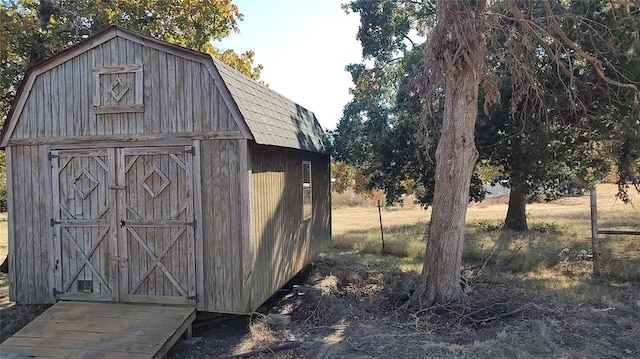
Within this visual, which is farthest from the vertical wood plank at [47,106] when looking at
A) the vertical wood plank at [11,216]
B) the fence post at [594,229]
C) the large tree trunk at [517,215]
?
the large tree trunk at [517,215]

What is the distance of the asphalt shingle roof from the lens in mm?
6625

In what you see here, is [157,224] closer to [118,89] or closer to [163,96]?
[163,96]

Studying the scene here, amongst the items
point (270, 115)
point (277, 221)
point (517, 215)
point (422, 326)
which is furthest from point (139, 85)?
point (517, 215)

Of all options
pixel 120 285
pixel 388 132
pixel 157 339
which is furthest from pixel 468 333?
pixel 388 132

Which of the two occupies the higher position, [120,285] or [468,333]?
[120,285]

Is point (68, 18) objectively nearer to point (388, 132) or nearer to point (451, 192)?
point (388, 132)

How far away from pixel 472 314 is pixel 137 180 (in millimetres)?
5427

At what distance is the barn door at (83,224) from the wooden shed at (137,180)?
0.02m

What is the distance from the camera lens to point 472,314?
22.8 feet

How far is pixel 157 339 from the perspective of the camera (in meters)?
5.54

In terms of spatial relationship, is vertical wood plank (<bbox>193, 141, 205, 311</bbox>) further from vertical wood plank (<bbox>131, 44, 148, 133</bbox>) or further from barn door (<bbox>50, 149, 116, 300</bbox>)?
barn door (<bbox>50, 149, 116, 300</bbox>)

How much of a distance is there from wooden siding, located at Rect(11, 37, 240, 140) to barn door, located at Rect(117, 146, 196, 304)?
1.39ft

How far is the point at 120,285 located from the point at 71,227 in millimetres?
1185

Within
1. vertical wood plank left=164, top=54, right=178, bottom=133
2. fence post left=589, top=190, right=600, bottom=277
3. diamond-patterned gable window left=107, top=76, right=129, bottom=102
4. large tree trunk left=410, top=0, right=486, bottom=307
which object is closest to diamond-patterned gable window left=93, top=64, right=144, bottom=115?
diamond-patterned gable window left=107, top=76, right=129, bottom=102
